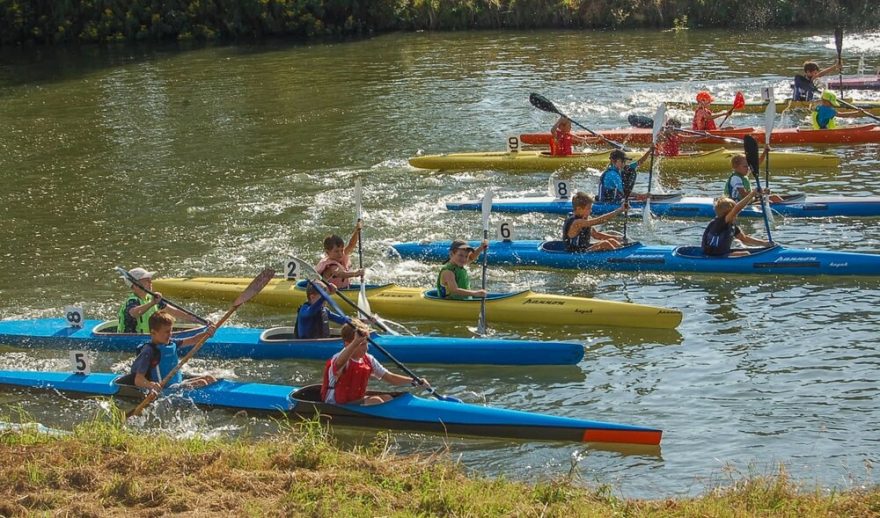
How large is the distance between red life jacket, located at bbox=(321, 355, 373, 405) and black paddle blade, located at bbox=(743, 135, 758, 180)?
747 cm

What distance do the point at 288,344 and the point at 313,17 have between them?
28.4 metres

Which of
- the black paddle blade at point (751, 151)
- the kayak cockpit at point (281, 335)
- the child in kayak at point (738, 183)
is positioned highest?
the black paddle blade at point (751, 151)

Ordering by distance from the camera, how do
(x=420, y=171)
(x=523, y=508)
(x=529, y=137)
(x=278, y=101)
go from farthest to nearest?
1. (x=278, y=101)
2. (x=529, y=137)
3. (x=420, y=171)
4. (x=523, y=508)

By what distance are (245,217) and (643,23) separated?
22.7m

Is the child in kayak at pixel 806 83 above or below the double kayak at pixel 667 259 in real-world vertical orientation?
above

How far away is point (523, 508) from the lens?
26.3 ft

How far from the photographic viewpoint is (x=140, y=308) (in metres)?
12.4

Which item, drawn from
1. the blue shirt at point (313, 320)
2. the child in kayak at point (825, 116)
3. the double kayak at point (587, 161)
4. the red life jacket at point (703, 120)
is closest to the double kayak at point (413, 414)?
the blue shirt at point (313, 320)

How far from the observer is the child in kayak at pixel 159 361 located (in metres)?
10.8

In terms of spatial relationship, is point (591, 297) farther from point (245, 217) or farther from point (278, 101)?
point (278, 101)

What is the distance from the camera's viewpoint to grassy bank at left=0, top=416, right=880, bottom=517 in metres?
7.95

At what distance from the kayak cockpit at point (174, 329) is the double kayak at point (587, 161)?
30.0 feet

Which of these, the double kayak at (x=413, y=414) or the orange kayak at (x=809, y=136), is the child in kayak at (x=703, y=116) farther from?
the double kayak at (x=413, y=414)

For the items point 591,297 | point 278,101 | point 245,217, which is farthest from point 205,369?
point 278,101
